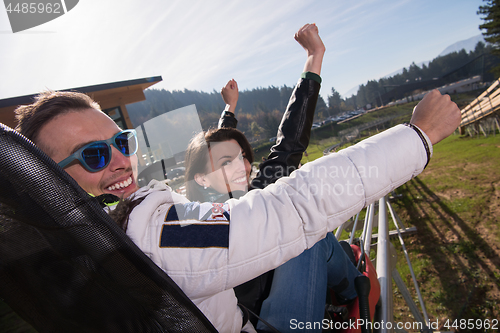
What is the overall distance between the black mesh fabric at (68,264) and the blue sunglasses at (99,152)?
575 millimetres

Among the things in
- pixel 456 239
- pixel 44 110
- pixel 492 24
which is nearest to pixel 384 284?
pixel 44 110

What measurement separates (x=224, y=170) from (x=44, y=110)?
4.50 feet

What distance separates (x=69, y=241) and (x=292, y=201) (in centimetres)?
62

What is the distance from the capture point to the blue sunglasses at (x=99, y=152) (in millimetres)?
1154

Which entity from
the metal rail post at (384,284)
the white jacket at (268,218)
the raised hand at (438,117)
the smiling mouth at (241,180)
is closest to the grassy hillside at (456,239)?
the metal rail post at (384,284)

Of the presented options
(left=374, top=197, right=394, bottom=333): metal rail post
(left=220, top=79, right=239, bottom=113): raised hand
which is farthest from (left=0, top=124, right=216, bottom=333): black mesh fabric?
(left=220, top=79, right=239, bottom=113): raised hand

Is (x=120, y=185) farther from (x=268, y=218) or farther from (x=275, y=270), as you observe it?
(x=275, y=270)

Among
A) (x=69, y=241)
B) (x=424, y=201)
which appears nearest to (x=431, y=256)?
(x=424, y=201)

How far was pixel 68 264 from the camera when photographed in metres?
0.66

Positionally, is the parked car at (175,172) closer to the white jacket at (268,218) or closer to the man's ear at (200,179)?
the man's ear at (200,179)

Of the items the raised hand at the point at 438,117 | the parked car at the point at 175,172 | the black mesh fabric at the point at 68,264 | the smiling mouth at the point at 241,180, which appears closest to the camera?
the black mesh fabric at the point at 68,264

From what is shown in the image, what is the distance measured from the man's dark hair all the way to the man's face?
0.02 metres

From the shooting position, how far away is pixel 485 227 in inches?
184

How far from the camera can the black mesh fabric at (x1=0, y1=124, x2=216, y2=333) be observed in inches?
21.2
